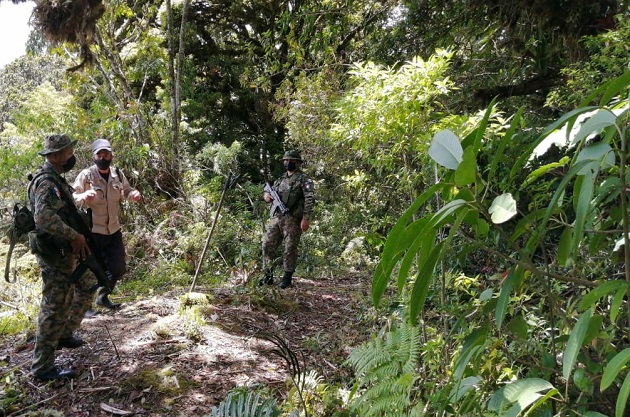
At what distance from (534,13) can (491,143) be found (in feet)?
9.65

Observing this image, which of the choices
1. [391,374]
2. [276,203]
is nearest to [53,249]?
[391,374]

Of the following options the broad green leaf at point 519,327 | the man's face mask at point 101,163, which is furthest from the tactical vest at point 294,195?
the broad green leaf at point 519,327

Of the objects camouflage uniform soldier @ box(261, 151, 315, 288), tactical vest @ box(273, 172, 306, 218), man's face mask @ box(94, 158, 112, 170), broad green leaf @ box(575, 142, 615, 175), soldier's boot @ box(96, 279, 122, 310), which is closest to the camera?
broad green leaf @ box(575, 142, 615, 175)

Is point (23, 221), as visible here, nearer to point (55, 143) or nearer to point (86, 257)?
point (86, 257)

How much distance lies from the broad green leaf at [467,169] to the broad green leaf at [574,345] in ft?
1.16

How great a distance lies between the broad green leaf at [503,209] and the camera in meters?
0.98

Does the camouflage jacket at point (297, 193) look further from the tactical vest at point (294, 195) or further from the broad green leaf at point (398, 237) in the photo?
the broad green leaf at point (398, 237)

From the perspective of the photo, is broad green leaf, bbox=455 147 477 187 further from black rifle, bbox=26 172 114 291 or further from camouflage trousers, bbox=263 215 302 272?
camouflage trousers, bbox=263 215 302 272

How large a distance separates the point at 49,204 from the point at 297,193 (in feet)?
11.7

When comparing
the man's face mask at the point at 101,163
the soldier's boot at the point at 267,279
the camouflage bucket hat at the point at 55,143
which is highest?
the camouflage bucket hat at the point at 55,143

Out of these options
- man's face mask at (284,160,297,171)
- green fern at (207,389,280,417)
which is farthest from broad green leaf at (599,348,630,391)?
man's face mask at (284,160,297,171)

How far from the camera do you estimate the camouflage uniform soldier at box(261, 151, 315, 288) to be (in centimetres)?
667

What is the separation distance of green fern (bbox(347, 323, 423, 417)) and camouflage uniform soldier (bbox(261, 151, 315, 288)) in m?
3.77

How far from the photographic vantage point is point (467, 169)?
96cm
